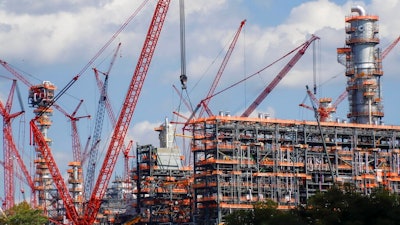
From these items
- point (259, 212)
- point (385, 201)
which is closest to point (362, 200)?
point (385, 201)

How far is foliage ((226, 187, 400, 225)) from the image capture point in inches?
6649

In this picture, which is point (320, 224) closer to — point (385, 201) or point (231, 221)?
point (385, 201)

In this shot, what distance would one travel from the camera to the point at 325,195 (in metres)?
179

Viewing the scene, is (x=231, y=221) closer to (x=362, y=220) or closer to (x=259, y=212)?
(x=259, y=212)

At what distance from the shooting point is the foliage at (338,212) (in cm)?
16888

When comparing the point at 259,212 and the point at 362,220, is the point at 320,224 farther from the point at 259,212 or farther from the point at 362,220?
the point at 259,212

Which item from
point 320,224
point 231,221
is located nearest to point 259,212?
point 231,221

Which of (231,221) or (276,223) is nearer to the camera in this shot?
(276,223)

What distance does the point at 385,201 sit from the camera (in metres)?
170

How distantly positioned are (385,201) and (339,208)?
8.00 meters

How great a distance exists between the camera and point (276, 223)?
17250 centimetres

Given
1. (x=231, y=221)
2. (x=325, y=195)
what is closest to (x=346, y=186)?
(x=325, y=195)

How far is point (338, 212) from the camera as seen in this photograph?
174 m

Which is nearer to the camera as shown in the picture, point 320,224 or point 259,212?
point 320,224
